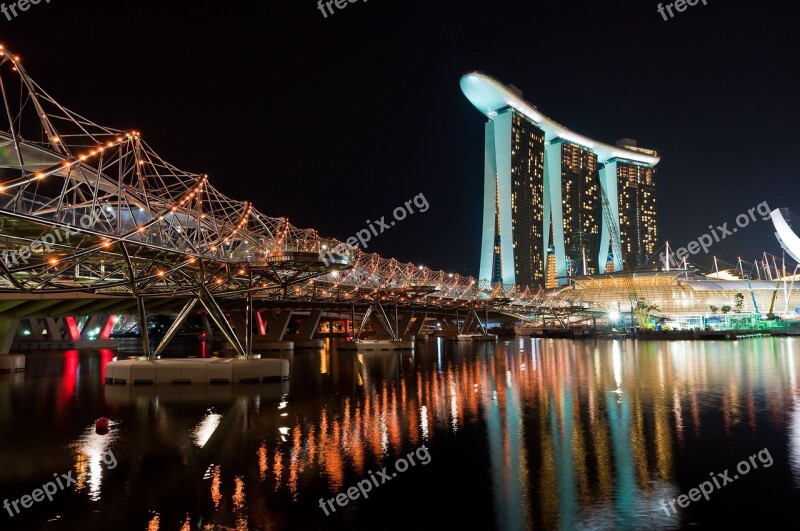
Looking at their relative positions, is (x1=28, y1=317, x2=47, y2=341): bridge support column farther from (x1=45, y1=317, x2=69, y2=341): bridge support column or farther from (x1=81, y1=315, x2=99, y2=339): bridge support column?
(x1=81, y1=315, x2=99, y2=339): bridge support column

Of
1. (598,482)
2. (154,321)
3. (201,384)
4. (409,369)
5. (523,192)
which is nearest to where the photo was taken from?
(598,482)

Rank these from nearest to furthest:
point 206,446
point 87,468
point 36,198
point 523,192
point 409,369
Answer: point 87,468 < point 206,446 < point 36,198 < point 409,369 < point 523,192

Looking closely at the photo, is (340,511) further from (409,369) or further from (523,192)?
(523,192)

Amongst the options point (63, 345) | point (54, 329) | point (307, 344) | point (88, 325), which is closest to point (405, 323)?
point (307, 344)

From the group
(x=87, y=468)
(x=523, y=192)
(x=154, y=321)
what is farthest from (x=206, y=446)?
(x=523, y=192)

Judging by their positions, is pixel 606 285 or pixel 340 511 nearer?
pixel 340 511

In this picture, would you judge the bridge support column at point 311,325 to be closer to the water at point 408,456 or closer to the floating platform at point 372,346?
the floating platform at point 372,346
